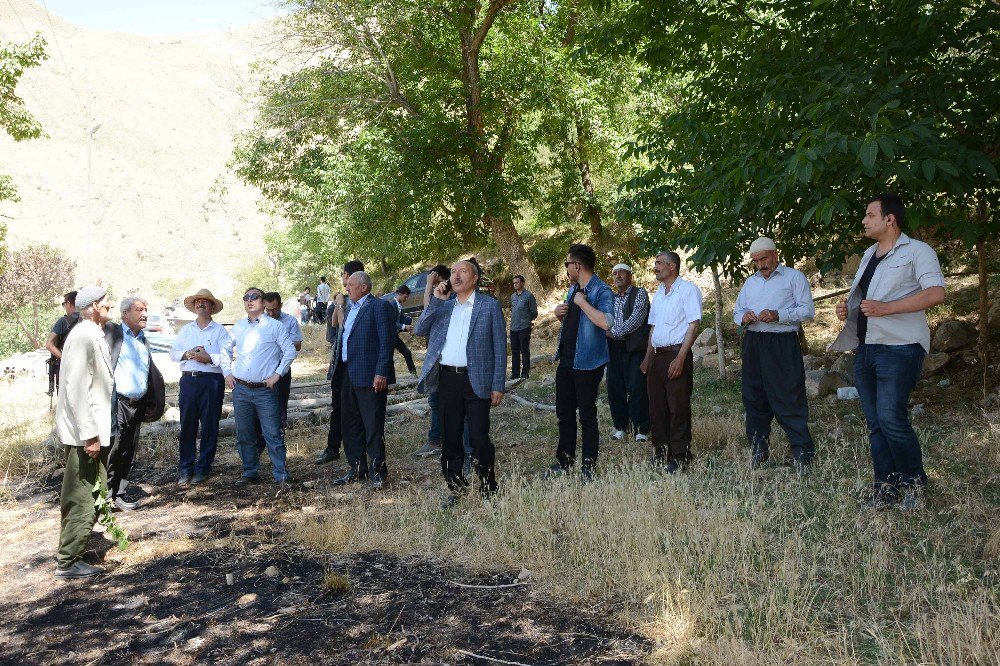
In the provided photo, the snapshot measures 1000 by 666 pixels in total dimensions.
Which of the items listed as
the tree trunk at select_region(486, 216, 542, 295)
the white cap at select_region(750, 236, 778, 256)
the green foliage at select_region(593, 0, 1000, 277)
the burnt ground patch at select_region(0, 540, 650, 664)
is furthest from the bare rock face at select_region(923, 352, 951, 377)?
the tree trunk at select_region(486, 216, 542, 295)

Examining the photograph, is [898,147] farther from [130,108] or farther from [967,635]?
[130,108]

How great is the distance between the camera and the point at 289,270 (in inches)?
2073

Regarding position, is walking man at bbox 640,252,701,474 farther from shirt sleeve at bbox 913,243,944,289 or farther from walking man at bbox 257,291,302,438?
walking man at bbox 257,291,302,438

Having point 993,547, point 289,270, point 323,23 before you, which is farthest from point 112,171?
point 993,547

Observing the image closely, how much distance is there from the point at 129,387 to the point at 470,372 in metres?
3.18

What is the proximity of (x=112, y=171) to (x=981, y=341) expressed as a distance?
270ft

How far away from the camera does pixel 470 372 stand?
19.5 feet

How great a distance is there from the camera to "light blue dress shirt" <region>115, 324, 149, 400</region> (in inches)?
261

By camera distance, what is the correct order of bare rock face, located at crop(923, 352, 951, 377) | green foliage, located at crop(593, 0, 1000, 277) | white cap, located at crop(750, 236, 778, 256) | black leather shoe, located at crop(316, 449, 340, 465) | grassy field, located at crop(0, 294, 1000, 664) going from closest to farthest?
grassy field, located at crop(0, 294, 1000, 664) < green foliage, located at crop(593, 0, 1000, 277) < white cap, located at crop(750, 236, 778, 256) < black leather shoe, located at crop(316, 449, 340, 465) < bare rock face, located at crop(923, 352, 951, 377)

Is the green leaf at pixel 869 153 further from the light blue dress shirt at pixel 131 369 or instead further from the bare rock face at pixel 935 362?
the light blue dress shirt at pixel 131 369

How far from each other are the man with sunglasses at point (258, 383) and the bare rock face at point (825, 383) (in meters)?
6.37

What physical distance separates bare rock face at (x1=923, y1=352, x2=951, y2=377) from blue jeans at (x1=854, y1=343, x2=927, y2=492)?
4.86 m

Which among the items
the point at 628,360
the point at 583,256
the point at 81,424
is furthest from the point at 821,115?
the point at 81,424

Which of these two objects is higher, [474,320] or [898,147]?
[898,147]
